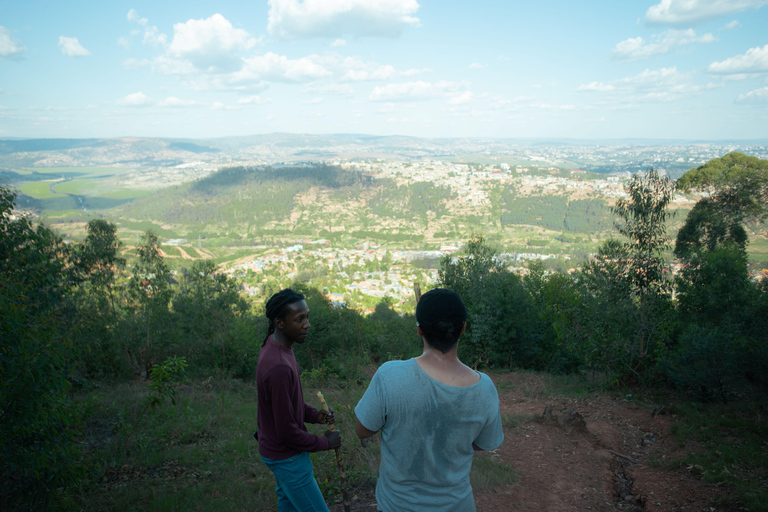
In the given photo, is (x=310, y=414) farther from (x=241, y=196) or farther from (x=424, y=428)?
(x=241, y=196)

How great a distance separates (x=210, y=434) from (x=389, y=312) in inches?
665

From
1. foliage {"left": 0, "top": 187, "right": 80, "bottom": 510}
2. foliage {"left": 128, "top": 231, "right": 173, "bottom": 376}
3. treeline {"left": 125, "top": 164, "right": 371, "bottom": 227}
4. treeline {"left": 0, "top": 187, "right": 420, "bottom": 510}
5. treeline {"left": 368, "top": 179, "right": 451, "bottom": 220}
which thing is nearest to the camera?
foliage {"left": 0, "top": 187, "right": 80, "bottom": 510}

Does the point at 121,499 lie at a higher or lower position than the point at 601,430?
higher

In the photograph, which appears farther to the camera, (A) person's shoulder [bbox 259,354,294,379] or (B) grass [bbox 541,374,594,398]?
(B) grass [bbox 541,374,594,398]

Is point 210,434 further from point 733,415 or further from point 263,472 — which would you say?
point 733,415

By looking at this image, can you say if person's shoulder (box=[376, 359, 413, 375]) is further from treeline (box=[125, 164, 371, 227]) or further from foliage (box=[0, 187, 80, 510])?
treeline (box=[125, 164, 371, 227])

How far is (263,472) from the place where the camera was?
4688 mm

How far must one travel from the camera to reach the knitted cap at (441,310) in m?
1.66

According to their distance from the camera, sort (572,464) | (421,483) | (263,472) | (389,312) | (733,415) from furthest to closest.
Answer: (389,312) → (733,415) → (572,464) → (263,472) → (421,483)

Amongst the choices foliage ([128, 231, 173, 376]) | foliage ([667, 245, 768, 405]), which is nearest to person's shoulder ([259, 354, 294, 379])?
foliage ([667, 245, 768, 405])

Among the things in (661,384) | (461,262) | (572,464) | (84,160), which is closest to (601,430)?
(572,464)

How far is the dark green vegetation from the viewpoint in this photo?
Result: 3113 mm

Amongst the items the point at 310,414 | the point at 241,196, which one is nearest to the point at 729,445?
the point at 310,414

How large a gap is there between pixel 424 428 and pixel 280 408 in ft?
3.02
